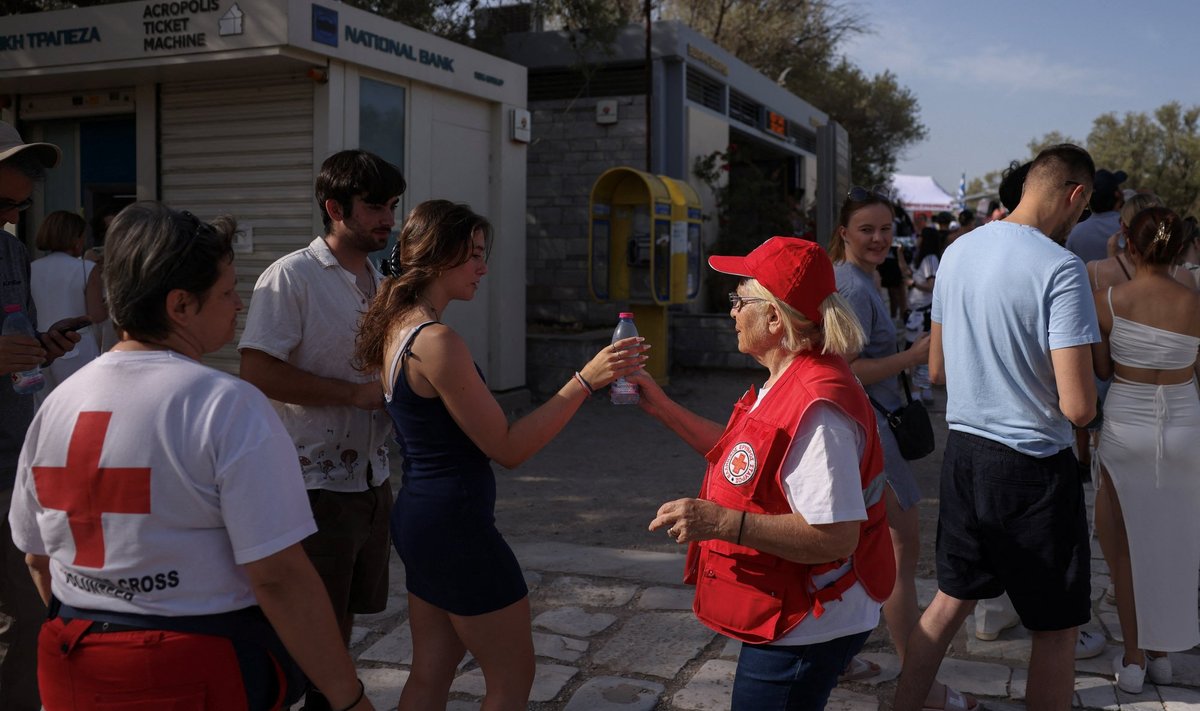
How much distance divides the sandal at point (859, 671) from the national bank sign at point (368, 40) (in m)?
6.27

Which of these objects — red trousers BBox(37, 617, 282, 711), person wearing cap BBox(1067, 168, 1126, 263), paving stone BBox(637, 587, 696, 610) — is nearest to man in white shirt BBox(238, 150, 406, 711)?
red trousers BBox(37, 617, 282, 711)

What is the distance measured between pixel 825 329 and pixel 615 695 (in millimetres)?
2068

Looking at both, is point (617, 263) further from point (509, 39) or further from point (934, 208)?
point (934, 208)

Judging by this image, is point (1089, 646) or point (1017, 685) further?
point (1089, 646)

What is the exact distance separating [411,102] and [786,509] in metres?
7.63

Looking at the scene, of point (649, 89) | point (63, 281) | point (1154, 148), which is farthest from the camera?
point (1154, 148)

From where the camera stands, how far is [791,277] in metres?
2.54

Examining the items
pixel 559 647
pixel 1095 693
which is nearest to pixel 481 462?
pixel 559 647

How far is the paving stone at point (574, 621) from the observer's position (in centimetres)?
471

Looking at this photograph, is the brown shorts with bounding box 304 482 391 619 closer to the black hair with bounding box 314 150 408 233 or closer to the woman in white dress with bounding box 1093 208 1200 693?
the black hair with bounding box 314 150 408 233

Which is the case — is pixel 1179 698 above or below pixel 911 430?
below

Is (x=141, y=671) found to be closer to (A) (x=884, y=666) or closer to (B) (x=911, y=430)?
(B) (x=911, y=430)

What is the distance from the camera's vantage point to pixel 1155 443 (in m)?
4.09

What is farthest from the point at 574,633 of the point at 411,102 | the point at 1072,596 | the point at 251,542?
the point at 411,102
